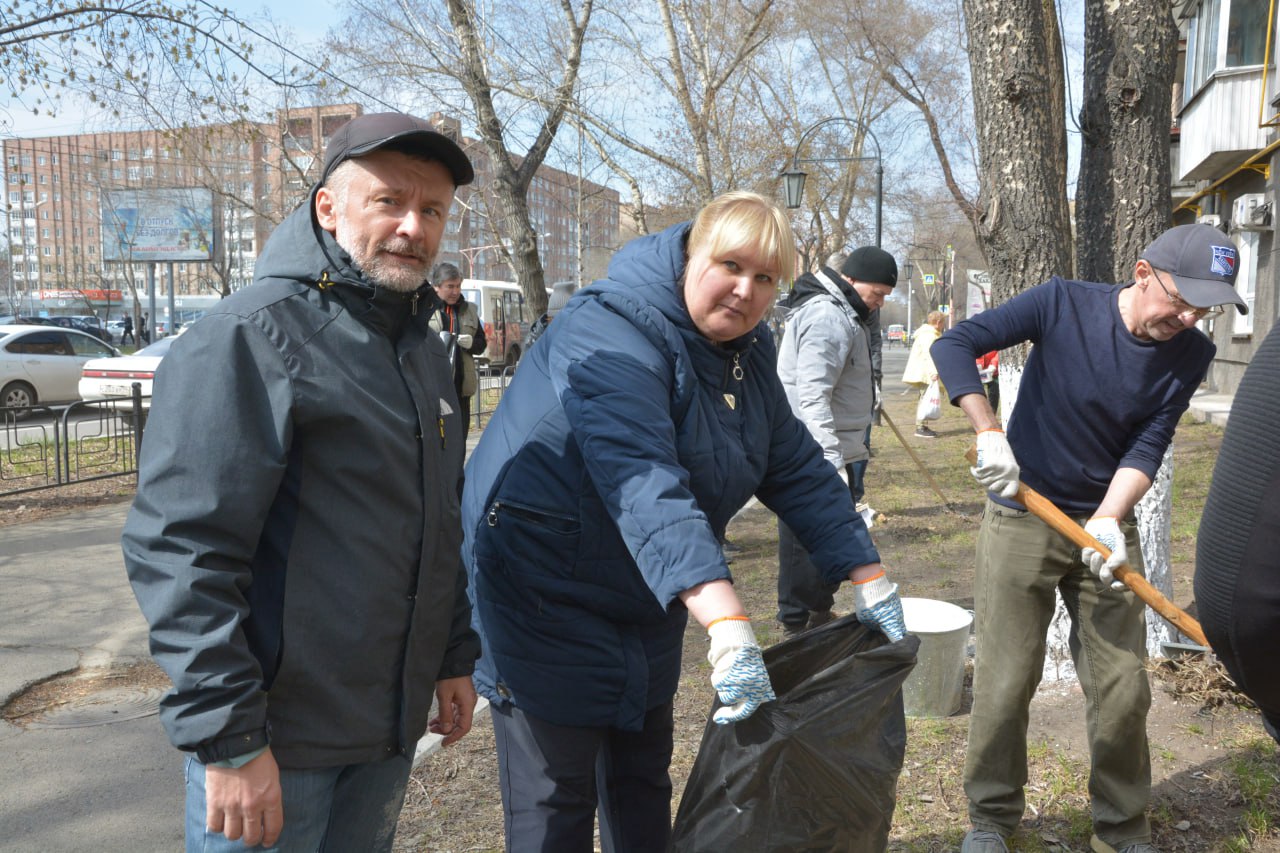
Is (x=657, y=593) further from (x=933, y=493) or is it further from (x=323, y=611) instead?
(x=933, y=493)

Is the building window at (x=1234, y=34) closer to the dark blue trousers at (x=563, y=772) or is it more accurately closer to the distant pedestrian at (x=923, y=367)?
the distant pedestrian at (x=923, y=367)

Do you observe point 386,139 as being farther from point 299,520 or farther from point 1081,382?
point 1081,382

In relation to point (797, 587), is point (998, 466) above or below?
above

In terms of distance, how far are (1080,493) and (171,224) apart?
122 ft

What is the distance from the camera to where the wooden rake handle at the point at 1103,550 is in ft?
9.27

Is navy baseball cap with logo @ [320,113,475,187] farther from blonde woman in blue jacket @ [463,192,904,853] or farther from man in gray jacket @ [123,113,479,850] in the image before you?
blonde woman in blue jacket @ [463,192,904,853]

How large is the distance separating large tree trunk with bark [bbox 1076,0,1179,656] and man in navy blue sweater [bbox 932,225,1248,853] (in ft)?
5.18

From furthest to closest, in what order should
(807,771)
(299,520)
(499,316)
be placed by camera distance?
(499,316) < (807,771) < (299,520)

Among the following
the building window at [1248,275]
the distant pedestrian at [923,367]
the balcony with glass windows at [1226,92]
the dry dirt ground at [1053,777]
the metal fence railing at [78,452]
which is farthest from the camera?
the building window at [1248,275]

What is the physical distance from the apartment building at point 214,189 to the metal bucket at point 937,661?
2370mm

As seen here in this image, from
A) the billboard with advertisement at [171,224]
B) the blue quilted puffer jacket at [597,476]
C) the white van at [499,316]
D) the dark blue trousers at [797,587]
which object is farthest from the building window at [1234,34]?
the billboard with advertisement at [171,224]

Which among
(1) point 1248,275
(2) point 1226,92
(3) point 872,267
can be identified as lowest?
(3) point 872,267

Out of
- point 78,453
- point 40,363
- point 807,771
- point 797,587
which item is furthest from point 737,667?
point 40,363

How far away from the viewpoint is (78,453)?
402 inches
